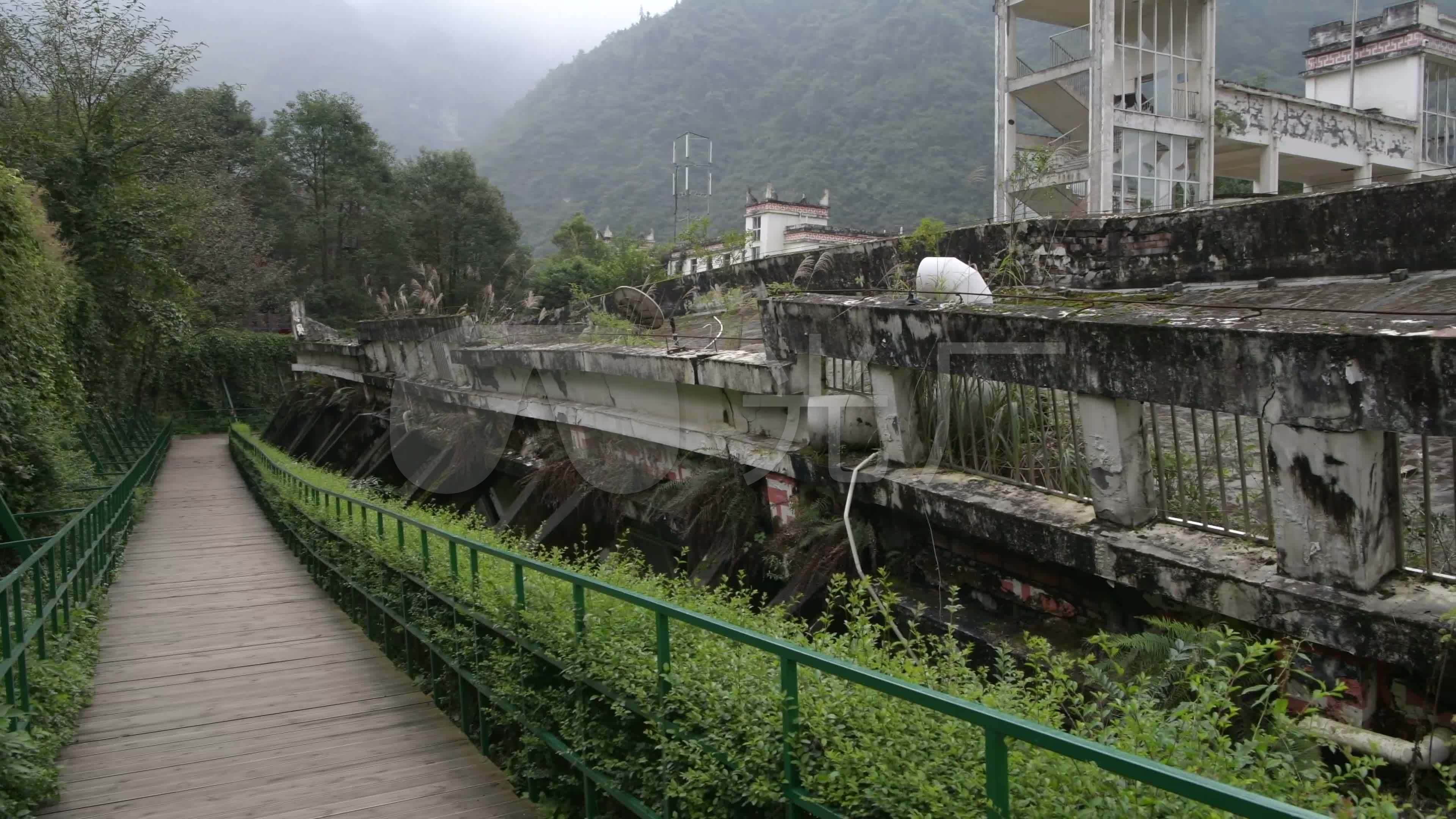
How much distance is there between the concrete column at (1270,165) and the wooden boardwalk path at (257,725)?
14.2m

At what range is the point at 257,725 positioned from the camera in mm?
5191

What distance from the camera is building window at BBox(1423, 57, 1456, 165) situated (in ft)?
54.4

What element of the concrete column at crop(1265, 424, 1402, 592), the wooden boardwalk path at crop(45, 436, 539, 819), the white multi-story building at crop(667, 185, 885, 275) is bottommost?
the wooden boardwalk path at crop(45, 436, 539, 819)

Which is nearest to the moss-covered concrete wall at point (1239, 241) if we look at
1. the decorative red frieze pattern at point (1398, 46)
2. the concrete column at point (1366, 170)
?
the concrete column at point (1366, 170)

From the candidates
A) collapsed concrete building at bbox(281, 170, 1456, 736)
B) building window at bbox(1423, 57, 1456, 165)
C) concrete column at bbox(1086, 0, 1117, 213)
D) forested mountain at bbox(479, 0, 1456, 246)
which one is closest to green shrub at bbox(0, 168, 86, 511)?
collapsed concrete building at bbox(281, 170, 1456, 736)

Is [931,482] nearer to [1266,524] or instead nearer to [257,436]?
[1266,524]

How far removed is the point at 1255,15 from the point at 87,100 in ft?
160

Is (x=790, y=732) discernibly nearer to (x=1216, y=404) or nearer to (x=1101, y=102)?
(x=1216, y=404)

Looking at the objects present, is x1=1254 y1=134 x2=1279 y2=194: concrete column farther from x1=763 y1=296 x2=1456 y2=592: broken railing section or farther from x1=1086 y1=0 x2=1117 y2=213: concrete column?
x1=763 y1=296 x2=1456 y2=592: broken railing section

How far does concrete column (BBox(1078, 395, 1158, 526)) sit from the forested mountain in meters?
36.9

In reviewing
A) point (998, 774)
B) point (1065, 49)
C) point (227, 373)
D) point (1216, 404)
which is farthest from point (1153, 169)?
point (227, 373)

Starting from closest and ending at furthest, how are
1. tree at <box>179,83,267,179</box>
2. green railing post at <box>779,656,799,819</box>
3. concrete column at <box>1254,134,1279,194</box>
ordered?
1. green railing post at <box>779,656,799,819</box>
2. concrete column at <box>1254,134,1279,194</box>
3. tree at <box>179,83,267,179</box>

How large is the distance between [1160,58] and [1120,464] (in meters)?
12.2

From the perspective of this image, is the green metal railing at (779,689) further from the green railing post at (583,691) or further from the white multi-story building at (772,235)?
the white multi-story building at (772,235)
